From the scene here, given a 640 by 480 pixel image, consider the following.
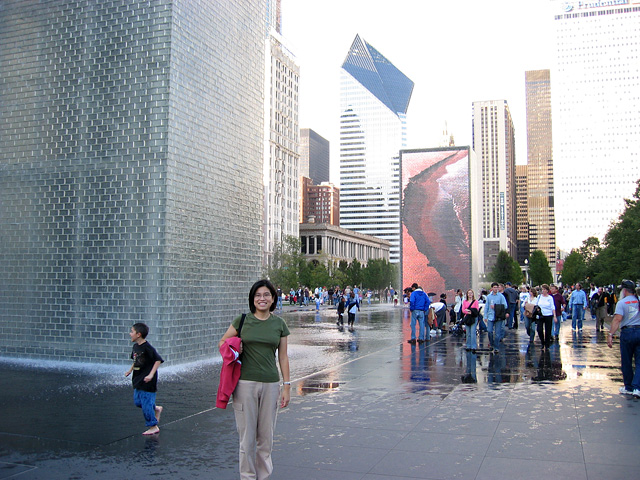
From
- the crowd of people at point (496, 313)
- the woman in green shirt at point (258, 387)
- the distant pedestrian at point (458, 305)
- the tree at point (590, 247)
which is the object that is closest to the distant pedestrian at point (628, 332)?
the crowd of people at point (496, 313)

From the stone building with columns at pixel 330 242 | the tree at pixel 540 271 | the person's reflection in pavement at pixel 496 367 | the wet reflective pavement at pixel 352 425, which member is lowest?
the person's reflection in pavement at pixel 496 367

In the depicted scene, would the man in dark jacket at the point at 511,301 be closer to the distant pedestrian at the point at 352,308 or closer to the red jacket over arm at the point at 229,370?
the distant pedestrian at the point at 352,308

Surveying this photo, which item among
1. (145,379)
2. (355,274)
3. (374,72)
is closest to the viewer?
(145,379)

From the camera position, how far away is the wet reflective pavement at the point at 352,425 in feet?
18.0

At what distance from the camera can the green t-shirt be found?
15.8 ft

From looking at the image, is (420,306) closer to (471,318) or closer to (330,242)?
(471,318)

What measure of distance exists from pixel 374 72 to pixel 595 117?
74.0 m

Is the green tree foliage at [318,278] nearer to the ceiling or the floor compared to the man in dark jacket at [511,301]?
nearer to the ceiling

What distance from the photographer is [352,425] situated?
714 cm

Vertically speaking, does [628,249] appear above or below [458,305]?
above

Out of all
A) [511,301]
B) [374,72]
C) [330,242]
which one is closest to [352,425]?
[511,301]

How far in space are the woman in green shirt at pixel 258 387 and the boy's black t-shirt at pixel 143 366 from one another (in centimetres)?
224

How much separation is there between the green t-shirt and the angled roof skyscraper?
197 meters

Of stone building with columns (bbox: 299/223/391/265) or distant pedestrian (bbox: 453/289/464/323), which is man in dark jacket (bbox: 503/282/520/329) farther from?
stone building with columns (bbox: 299/223/391/265)
